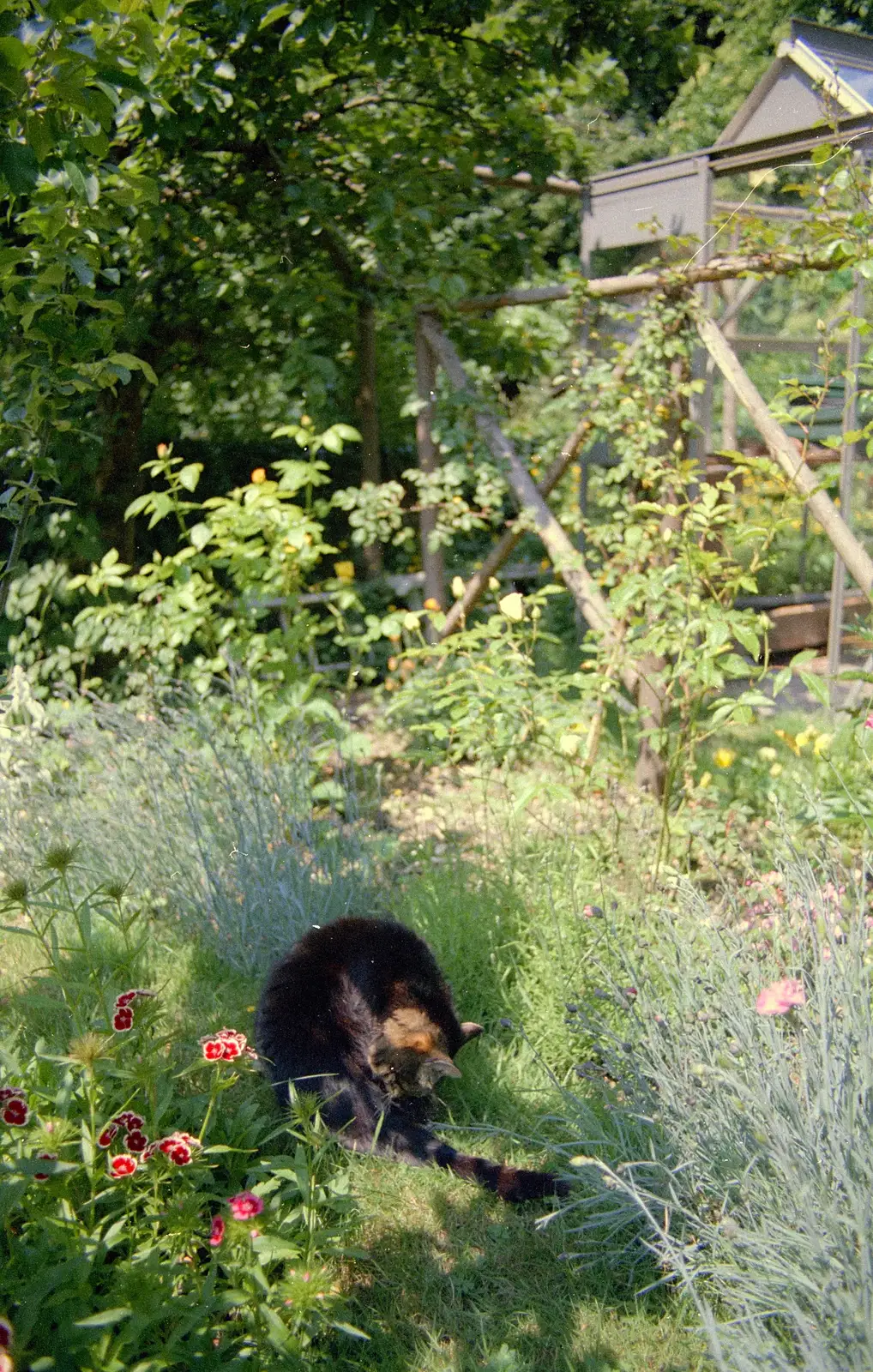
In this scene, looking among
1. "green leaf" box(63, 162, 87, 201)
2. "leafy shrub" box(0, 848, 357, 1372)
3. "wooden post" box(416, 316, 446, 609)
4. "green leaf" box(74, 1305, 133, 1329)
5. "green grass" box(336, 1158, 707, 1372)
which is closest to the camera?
"green leaf" box(74, 1305, 133, 1329)

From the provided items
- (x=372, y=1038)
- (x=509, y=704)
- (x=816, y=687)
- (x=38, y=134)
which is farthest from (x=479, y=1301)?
(x=38, y=134)

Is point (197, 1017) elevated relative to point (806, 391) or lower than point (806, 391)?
lower

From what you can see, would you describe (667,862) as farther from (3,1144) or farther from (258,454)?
(258,454)

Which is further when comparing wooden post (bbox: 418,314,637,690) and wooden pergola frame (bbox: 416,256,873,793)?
wooden post (bbox: 418,314,637,690)

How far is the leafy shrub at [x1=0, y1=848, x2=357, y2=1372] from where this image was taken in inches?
67.1

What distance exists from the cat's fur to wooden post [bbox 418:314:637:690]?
1.61 m

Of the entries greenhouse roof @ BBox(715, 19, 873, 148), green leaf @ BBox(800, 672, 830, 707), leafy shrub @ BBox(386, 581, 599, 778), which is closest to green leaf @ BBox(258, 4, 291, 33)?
greenhouse roof @ BBox(715, 19, 873, 148)

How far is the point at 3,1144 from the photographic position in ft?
6.41

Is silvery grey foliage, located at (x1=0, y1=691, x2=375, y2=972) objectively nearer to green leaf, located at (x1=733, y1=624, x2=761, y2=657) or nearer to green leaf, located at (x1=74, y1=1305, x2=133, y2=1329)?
green leaf, located at (x1=733, y1=624, x2=761, y2=657)

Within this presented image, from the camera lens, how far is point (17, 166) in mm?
2264

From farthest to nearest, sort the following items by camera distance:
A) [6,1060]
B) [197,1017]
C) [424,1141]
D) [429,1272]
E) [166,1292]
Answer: [197,1017], [424,1141], [429,1272], [6,1060], [166,1292]


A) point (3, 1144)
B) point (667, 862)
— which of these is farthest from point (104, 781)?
point (3, 1144)

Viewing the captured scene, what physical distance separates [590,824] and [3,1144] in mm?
2185

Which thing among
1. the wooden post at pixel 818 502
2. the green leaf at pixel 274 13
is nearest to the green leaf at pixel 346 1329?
the wooden post at pixel 818 502
